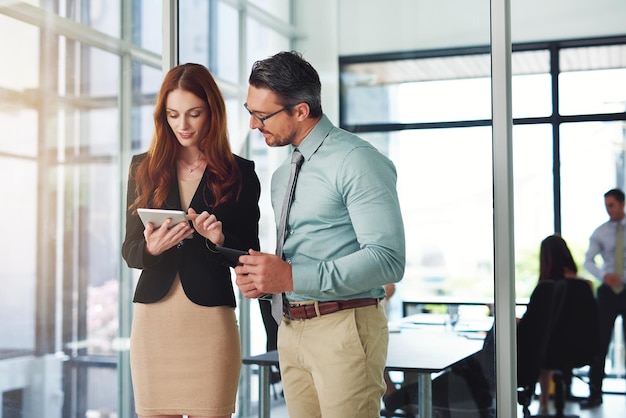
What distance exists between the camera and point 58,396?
4516 millimetres

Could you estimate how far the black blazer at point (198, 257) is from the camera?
9.36 feet

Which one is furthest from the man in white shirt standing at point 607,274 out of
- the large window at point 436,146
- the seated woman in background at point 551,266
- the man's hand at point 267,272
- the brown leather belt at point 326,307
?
the man's hand at point 267,272

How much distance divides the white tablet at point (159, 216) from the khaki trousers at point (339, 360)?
0.55 m

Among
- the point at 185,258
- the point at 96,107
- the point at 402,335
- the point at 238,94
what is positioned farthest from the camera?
the point at 96,107

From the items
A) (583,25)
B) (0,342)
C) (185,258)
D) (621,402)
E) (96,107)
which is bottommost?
(621,402)

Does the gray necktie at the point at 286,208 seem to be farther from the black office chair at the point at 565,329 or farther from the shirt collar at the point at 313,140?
the black office chair at the point at 565,329

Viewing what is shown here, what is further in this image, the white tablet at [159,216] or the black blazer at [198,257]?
the black blazer at [198,257]

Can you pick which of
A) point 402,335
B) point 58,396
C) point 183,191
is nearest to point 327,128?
point 183,191

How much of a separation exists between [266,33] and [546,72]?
1980 millimetres

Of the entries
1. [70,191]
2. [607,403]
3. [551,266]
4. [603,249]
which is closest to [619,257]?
[603,249]

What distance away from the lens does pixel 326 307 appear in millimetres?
2385

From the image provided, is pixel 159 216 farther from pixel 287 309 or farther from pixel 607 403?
pixel 607 403

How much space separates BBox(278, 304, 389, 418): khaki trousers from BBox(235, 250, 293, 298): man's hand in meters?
0.16

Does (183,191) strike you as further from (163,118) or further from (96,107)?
(96,107)
